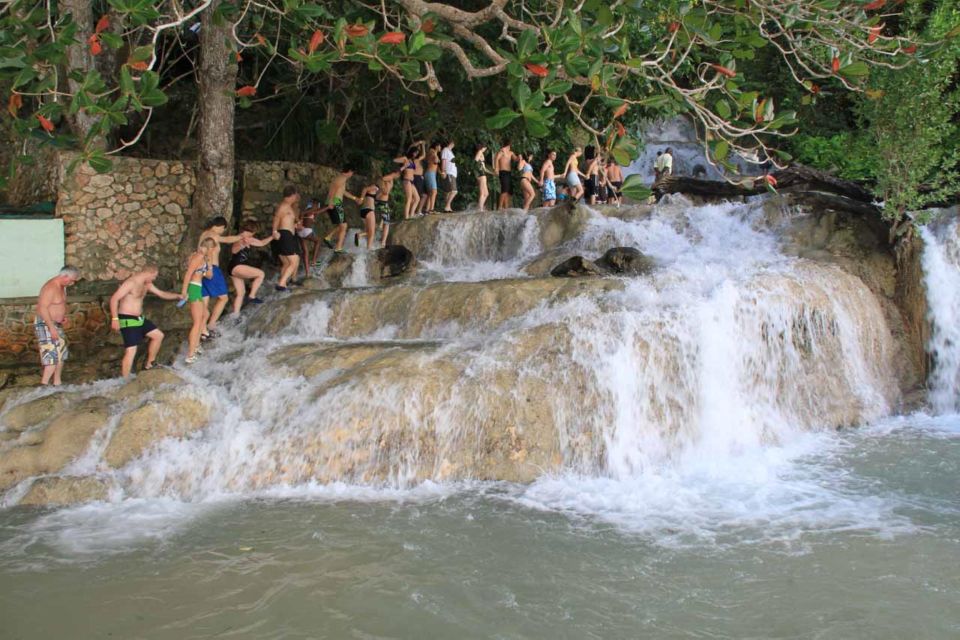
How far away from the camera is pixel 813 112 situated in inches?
810

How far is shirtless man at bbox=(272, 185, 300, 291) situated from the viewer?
1134 cm

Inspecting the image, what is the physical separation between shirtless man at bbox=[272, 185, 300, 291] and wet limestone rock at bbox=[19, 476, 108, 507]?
5126 mm

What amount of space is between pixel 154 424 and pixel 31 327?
15.4 ft

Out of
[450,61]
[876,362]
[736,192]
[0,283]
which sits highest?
[450,61]

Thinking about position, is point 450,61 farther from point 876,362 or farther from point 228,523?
point 228,523

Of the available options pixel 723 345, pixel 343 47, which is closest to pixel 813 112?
pixel 723 345

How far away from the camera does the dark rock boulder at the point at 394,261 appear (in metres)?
12.2

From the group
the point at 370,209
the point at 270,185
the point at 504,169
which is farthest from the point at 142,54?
the point at 504,169

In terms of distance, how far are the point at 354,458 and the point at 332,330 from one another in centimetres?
313

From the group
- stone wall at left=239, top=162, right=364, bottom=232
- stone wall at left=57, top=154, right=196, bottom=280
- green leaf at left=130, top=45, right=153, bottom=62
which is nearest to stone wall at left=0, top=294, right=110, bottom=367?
stone wall at left=57, top=154, right=196, bottom=280

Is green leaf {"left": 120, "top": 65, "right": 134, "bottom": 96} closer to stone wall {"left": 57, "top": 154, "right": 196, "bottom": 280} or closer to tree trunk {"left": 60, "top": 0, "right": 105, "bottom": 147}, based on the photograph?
tree trunk {"left": 60, "top": 0, "right": 105, "bottom": 147}

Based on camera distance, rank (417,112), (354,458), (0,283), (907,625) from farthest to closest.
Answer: (417,112)
(0,283)
(354,458)
(907,625)

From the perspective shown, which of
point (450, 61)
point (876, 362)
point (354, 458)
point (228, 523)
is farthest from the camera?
point (450, 61)

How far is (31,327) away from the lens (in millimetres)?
10812
